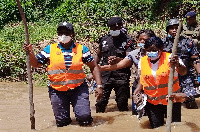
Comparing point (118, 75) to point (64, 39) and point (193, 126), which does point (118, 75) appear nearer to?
point (64, 39)

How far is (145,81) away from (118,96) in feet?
5.74

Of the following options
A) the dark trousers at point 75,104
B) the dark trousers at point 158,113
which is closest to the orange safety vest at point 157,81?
the dark trousers at point 158,113

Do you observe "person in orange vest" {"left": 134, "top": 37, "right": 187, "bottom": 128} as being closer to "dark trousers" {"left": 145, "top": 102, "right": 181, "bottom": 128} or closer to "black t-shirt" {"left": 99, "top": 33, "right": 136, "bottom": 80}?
"dark trousers" {"left": 145, "top": 102, "right": 181, "bottom": 128}

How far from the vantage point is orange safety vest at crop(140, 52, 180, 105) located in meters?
4.72

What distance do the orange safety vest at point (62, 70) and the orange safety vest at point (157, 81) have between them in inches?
38.6

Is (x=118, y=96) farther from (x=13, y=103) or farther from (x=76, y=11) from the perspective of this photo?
(x=76, y=11)

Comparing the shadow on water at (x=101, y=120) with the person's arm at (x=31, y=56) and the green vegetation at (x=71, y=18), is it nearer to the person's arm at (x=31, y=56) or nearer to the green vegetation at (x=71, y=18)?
the person's arm at (x=31, y=56)

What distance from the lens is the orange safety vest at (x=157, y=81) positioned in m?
4.72

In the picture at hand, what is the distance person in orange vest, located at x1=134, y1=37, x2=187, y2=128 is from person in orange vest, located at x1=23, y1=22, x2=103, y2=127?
819 millimetres

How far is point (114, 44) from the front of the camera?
6.55 meters

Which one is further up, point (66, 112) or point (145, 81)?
point (145, 81)

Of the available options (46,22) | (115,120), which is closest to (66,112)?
(115,120)

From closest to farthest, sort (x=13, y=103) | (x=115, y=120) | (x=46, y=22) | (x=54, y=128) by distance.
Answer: (x=54, y=128), (x=115, y=120), (x=13, y=103), (x=46, y=22)

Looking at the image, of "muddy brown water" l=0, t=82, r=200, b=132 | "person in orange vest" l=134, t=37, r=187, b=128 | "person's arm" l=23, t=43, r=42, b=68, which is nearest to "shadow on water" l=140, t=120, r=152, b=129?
"muddy brown water" l=0, t=82, r=200, b=132
